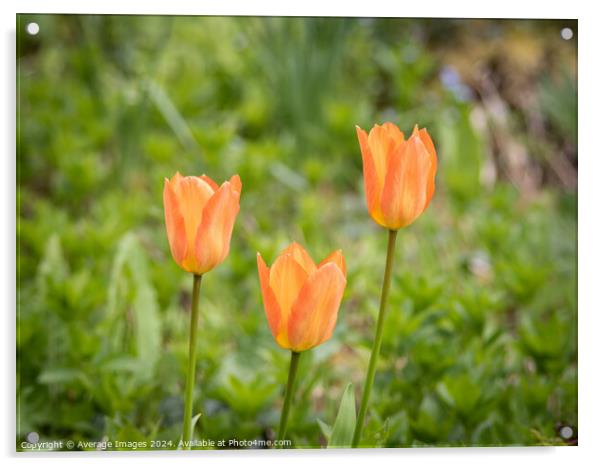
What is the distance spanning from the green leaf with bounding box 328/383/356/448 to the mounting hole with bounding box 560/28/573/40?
823 mm

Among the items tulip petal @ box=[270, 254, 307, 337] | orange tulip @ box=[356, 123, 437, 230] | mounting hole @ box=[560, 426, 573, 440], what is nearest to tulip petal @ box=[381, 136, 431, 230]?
orange tulip @ box=[356, 123, 437, 230]

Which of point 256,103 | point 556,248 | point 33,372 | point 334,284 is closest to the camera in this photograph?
point 334,284

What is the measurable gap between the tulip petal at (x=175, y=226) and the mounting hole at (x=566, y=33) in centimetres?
88

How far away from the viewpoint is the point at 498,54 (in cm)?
170

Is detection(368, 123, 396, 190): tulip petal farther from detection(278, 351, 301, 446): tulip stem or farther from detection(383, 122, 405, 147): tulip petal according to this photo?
detection(278, 351, 301, 446): tulip stem

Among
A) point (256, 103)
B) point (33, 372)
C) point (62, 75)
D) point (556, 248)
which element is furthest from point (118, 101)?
point (556, 248)

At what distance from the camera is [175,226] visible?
0.87 meters

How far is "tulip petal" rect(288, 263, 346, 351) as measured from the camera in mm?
840

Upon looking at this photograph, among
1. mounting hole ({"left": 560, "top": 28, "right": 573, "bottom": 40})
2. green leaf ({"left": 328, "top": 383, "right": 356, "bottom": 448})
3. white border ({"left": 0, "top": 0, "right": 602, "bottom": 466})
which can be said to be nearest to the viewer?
green leaf ({"left": 328, "top": 383, "right": 356, "bottom": 448})

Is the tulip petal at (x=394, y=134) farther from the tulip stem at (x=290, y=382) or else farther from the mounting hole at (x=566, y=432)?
the mounting hole at (x=566, y=432)

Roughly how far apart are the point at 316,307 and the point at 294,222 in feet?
2.83

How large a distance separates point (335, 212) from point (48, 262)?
22.7 inches
